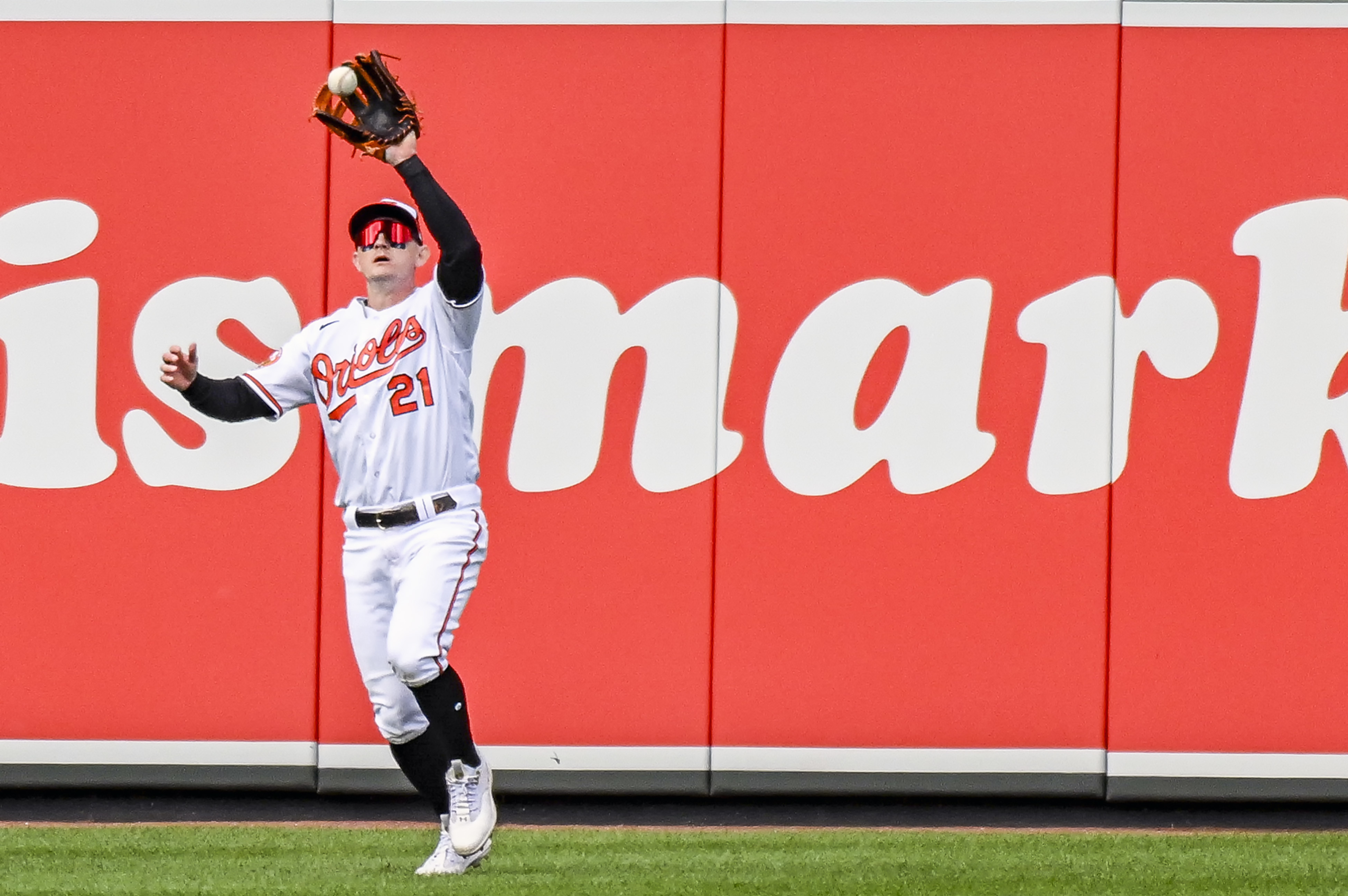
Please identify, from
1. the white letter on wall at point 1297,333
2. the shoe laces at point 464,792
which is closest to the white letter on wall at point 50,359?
the shoe laces at point 464,792

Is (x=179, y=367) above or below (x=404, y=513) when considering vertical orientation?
above

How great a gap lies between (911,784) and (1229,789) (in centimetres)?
100

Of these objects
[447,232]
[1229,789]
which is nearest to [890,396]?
[1229,789]

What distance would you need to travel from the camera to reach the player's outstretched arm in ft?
12.3

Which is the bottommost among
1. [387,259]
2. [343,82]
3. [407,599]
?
[407,599]

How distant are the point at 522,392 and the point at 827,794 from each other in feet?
5.25

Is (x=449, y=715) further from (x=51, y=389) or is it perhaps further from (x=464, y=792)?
(x=51, y=389)

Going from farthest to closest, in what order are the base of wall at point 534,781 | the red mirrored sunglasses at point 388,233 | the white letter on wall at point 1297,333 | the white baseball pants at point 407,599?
1. the base of wall at point 534,781
2. the white letter on wall at point 1297,333
3. the red mirrored sunglasses at point 388,233
4. the white baseball pants at point 407,599

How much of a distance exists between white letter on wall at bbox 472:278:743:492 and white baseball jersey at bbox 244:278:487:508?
3.30 feet

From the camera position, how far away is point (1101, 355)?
4902 millimetres

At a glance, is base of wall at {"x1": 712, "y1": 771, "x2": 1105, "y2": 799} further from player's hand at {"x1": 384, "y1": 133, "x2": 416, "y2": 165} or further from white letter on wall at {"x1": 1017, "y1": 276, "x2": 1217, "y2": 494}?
player's hand at {"x1": 384, "y1": 133, "x2": 416, "y2": 165}

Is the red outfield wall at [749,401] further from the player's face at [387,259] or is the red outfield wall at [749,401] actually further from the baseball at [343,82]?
the baseball at [343,82]

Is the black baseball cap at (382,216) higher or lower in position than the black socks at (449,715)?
higher

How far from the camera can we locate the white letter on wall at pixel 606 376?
495cm
